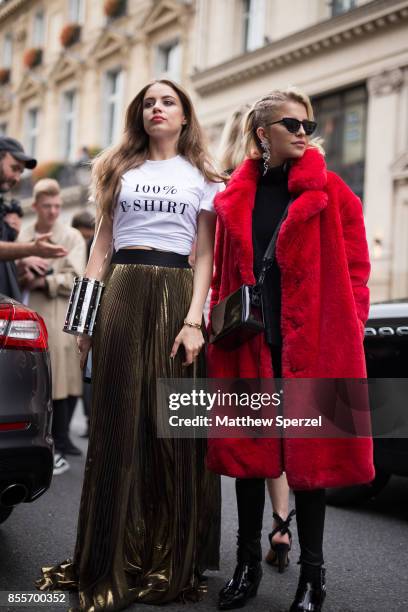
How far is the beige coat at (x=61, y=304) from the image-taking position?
5.27m

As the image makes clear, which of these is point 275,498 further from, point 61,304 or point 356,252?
point 61,304

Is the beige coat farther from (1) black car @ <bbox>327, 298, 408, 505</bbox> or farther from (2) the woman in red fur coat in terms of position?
(2) the woman in red fur coat

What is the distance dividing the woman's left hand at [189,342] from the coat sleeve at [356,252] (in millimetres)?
587

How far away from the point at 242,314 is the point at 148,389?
51 cm

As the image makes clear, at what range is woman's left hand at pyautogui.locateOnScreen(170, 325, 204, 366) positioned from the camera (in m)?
2.69

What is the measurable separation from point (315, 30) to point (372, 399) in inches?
471

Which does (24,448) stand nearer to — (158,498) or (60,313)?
(158,498)

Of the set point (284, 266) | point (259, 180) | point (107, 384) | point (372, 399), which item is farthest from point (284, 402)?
point (372, 399)

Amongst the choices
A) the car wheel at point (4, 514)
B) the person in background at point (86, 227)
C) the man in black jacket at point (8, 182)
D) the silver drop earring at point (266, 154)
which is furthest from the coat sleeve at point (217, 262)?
the person in background at point (86, 227)

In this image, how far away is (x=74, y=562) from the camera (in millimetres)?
2738

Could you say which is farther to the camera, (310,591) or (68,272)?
(68,272)

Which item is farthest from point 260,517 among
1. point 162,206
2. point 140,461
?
point 162,206

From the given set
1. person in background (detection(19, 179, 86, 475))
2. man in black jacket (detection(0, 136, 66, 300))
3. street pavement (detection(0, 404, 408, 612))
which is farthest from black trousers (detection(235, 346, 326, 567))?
person in background (detection(19, 179, 86, 475))

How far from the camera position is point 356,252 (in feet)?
8.58
